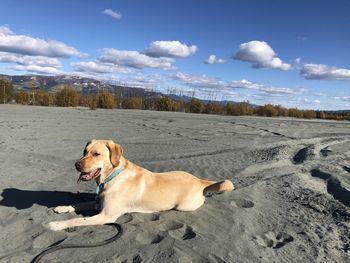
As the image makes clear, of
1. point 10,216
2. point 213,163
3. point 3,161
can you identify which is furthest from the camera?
point 213,163

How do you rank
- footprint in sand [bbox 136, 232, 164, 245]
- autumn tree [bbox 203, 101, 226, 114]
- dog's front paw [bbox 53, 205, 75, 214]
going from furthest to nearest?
autumn tree [bbox 203, 101, 226, 114] → dog's front paw [bbox 53, 205, 75, 214] → footprint in sand [bbox 136, 232, 164, 245]

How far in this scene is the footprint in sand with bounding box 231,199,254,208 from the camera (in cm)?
709

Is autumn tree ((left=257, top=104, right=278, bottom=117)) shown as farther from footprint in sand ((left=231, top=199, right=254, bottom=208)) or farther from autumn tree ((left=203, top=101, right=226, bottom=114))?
footprint in sand ((left=231, top=199, right=254, bottom=208))

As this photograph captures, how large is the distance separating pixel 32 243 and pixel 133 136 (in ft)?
37.3

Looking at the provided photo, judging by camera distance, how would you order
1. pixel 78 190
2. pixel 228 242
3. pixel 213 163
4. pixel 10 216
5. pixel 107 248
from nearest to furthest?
pixel 107 248
pixel 228 242
pixel 10 216
pixel 78 190
pixel 213 163

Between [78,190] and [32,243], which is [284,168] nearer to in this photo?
[78,190]

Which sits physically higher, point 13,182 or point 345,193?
point 345,193

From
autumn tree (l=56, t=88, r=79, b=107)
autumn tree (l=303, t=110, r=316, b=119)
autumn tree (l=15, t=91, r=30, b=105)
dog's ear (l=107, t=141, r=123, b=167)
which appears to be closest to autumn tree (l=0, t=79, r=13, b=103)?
autumn tree (l=15, t=91, r=30, b=105)

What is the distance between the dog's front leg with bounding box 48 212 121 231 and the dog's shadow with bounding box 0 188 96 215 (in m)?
0.57

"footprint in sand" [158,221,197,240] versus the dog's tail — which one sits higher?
the dog's tail

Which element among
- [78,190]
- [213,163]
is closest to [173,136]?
[213,163]

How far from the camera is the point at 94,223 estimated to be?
575 centimetres

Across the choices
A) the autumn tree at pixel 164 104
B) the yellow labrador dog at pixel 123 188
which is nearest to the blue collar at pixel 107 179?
the yellow labrador dog at pixel 123 188

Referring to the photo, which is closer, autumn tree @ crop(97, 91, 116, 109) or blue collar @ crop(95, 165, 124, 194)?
blue collar @ crop(95, 165, 124, 194)
